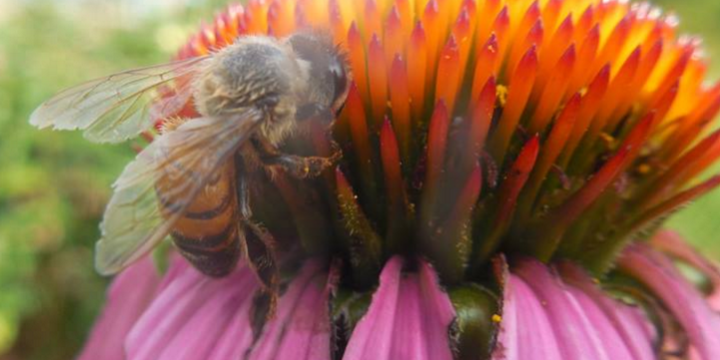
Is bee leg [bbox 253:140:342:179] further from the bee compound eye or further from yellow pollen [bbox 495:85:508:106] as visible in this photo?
yellow pollen [bbox 495:85:508:106]

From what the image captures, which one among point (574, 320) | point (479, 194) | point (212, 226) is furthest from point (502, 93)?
point (212, 226)

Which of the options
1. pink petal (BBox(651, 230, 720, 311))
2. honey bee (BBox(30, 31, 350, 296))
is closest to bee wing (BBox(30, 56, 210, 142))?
honey bee (BBox(30, 31, 350, 296))

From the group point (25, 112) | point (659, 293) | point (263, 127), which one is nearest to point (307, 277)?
point (263, 127)

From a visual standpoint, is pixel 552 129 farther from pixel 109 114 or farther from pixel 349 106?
pixel 109 114

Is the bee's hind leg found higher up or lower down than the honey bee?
lower down

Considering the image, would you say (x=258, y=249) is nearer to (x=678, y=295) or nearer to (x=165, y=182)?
(x=165, y=182)

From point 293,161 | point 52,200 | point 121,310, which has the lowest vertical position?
point 52,200

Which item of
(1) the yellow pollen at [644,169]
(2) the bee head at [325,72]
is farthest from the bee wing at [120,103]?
(1) the yellow pollen at [644,169]
